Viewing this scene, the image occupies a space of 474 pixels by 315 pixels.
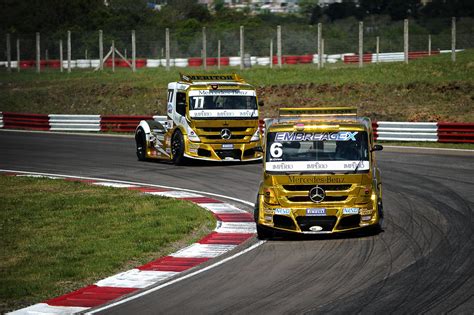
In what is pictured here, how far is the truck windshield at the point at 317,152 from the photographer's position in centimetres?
1622

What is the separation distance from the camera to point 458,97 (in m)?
40.3

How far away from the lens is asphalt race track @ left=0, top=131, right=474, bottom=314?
38.1ft

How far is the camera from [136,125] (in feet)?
127

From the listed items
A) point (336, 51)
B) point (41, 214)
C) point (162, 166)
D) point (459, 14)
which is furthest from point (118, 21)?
point (41, 214)

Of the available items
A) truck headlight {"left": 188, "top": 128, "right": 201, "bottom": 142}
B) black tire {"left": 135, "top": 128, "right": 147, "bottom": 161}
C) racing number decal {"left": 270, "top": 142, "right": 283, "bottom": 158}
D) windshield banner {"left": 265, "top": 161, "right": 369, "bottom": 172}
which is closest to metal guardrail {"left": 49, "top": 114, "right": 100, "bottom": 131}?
black tire {"left": 135, "top": 128, "right": 147, "bottom": 161}

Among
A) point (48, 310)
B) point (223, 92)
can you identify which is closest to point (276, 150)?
point (48, 310)

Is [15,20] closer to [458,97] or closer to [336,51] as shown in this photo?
[336,51]

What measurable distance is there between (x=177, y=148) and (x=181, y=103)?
1247 millimetres

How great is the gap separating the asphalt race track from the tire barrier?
788 cm

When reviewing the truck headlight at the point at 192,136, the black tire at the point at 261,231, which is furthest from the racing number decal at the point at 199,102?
the black tire at the point at 261,231

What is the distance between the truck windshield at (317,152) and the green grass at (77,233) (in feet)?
6.51

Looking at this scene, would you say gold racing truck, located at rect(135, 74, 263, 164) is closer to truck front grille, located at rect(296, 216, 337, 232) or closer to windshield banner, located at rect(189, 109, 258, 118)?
windshield banner, located at rect(189, 109, 258, 118)

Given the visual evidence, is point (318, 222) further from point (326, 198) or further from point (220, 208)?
point (220, 208)

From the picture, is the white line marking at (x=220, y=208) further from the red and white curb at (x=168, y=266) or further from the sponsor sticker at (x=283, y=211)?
the sponsor sticker at (x=283, y=211)
